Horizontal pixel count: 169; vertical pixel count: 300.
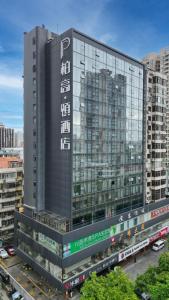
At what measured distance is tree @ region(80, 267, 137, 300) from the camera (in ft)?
62.0

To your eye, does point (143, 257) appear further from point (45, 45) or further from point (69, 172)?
point (45, 45)

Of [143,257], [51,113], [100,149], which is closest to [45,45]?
[51,113]

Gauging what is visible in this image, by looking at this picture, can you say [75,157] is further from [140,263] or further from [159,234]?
[159,234]

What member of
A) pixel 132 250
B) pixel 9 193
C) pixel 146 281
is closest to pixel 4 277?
pixel 9 193

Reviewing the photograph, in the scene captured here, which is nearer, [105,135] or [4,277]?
[4,277]

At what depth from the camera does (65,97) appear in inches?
1220

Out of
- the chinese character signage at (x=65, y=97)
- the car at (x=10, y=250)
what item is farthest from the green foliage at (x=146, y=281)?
the car at (x=10, y=250)

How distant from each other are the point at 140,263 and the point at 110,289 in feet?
74.9

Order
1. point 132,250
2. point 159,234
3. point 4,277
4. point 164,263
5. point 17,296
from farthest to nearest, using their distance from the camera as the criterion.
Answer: point 159,234 → point 132,250 → point 4,277 → point 17,296 → point 164,263

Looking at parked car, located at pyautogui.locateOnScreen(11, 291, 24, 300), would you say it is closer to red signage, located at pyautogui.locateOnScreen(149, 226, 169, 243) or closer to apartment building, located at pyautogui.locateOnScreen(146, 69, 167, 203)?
red signage, located at pyautogui.locateOnScreen(149, 226, 169, 243)

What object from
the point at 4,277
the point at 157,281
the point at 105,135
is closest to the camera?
the point at 157,281

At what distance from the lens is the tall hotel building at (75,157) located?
30.8m

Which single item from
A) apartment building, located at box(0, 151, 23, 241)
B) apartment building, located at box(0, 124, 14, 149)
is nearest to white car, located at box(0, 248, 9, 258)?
apartment building, located at box(0, 151, 23, 241)

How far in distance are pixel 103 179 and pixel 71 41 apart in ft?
64.2
